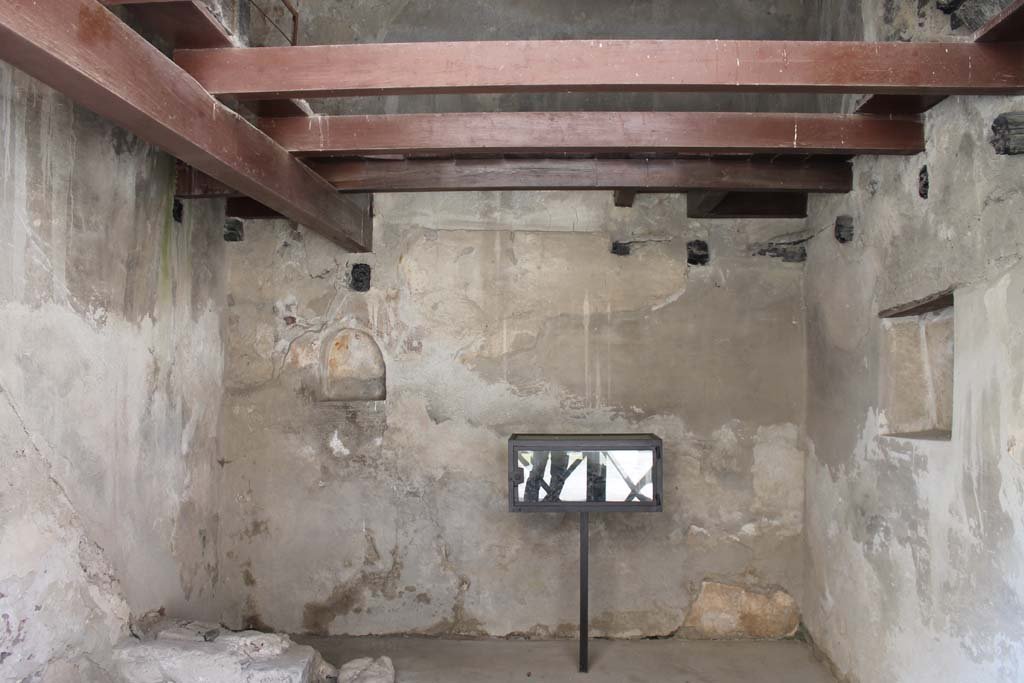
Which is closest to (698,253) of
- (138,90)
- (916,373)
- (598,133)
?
(916,373)

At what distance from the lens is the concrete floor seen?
3.69 m

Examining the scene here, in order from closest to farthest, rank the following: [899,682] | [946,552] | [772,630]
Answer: [946,552] < [899,682] < [772,630]

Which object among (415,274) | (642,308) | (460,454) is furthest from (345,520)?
(642,308)

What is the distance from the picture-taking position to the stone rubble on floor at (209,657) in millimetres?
2896

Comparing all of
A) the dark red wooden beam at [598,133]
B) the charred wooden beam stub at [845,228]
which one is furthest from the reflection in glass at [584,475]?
the dark red wooden beam at [598,133]

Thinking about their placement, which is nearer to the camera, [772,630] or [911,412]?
[911,412]

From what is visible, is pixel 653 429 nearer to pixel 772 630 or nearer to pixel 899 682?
pixel 772 630

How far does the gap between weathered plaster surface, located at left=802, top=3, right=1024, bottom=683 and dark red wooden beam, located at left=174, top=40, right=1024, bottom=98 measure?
242mm

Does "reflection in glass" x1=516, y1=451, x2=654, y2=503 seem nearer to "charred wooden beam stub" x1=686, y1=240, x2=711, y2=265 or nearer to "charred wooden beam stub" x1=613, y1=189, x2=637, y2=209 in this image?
"charred wooden beam stub" x1=686, y1=240, x2=711, y2=265

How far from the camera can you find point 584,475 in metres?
3.74

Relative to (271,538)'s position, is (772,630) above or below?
below

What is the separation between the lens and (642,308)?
4180 mm

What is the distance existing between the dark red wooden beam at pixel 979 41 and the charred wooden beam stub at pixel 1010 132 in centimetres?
20

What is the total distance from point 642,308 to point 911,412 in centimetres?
151
